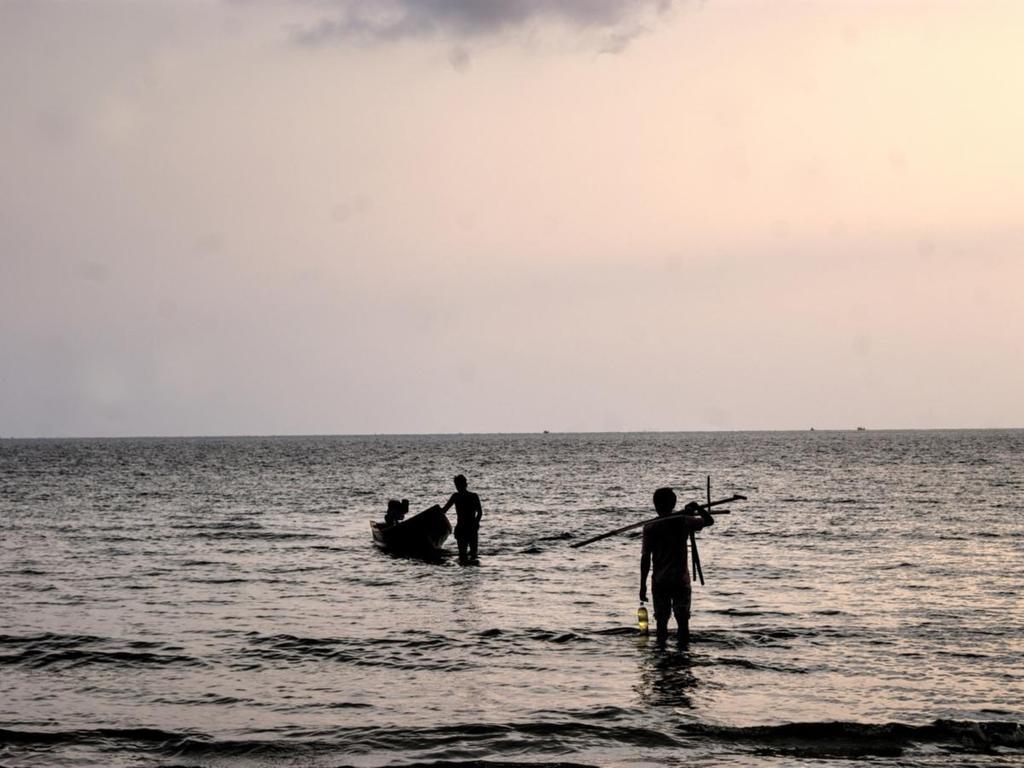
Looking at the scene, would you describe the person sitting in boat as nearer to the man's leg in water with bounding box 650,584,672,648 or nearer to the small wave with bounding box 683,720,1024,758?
the man's leg in water with bounding box 650,584,672,648

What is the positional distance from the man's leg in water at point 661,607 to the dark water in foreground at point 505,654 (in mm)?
393

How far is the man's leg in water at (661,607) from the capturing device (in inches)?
523

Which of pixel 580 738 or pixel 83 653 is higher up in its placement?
pixel 580 738

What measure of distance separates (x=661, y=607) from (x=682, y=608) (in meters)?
0.28

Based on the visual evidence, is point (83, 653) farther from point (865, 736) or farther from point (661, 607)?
point (865, 736)

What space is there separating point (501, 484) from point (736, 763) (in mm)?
57684

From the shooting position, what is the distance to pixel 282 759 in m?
9.48

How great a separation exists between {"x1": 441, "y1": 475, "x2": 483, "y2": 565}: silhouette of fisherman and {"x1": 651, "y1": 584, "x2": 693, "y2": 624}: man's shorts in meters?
9.08

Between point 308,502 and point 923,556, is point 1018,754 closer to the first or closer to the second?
point 923,556

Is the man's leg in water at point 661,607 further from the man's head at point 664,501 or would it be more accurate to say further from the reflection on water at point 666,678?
the man's head at point 664,501

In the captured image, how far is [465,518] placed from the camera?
23328 mm

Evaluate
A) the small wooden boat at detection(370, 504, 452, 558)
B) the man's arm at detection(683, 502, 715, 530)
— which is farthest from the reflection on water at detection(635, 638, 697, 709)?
the small wooden boat at detection(370, 504, 452, 558)

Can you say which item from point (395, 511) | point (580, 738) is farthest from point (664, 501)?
point (395, 511)

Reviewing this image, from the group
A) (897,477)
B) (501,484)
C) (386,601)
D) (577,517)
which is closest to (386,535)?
(386,601)
